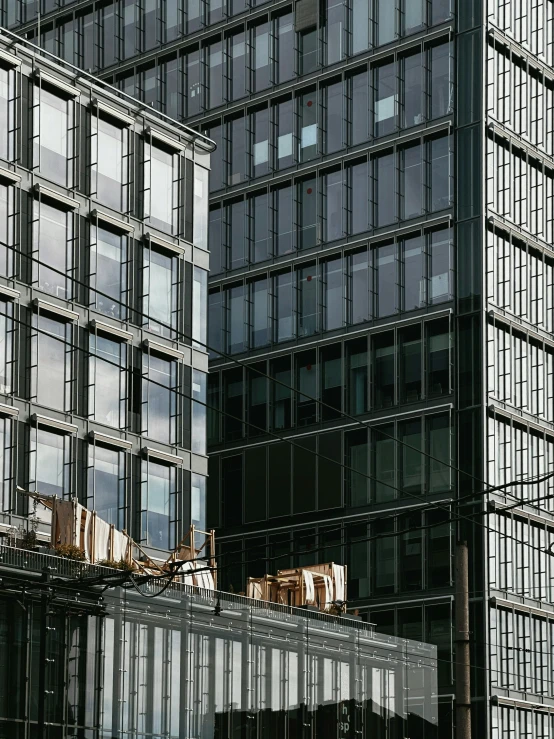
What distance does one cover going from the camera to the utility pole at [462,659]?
2914 centimetres

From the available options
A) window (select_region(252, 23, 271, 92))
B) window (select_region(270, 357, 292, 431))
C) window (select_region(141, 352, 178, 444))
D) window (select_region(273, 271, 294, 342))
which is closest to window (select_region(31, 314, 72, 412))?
window (select_region(141, 352, 178, 444))

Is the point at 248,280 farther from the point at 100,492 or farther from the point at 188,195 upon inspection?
the point at 100,492

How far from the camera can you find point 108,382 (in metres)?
58.1

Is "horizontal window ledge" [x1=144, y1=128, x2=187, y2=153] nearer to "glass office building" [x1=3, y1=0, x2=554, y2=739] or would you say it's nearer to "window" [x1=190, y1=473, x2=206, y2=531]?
"window" [x1=190, y1=473, x2=206, y2=531]

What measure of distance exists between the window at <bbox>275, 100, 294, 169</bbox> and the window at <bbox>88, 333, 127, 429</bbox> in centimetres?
2285

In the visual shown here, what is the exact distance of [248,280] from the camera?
261 ft

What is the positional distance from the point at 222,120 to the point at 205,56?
3535 mm

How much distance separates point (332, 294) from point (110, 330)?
2045cm

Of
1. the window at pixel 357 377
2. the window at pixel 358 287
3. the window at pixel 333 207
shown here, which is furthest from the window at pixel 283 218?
the window at pixel 357 377

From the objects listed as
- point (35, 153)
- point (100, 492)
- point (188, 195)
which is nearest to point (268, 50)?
point (188, 195)

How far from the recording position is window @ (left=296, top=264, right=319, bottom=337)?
253 ft

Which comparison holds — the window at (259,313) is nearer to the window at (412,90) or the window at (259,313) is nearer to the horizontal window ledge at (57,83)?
the window at (412,90)

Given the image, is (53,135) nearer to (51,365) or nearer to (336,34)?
(51,365)

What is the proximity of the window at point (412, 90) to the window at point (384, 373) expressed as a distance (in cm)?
1005
